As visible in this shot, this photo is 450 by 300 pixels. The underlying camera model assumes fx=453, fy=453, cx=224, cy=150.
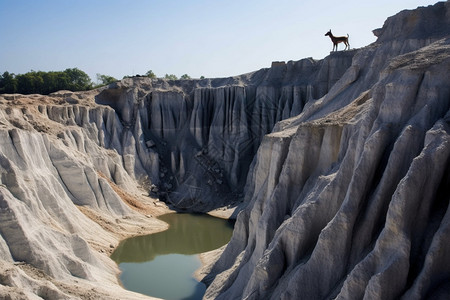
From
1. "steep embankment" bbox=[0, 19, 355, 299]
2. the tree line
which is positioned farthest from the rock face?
the tree line

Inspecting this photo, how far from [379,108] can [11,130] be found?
57.2 feet

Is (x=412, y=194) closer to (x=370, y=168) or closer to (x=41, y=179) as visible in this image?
(x=370, y=168)

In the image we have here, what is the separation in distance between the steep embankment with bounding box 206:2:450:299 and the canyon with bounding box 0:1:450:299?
32mm

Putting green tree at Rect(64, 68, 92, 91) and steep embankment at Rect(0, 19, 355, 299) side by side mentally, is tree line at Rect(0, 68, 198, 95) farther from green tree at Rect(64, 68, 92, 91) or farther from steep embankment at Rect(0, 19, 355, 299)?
steep embankment at Rect(0, 19, 355, 299)

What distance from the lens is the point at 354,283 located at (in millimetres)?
8383

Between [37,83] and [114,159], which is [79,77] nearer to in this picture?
[37,83]

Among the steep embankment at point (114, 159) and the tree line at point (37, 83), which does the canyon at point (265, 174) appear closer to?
the steep embankment at point (114, 159)

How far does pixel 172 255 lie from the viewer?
2375cm

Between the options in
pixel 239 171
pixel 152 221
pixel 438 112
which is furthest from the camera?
pixel 239 171

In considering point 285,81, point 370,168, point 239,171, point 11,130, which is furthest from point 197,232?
point 370,168

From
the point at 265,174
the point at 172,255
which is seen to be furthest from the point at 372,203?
the point at 172,255

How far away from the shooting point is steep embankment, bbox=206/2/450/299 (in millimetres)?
8031

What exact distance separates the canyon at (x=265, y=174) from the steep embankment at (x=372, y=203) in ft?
0.11

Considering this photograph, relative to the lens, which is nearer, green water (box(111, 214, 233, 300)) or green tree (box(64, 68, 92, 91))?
green water (box(111, 214, 233, 300))
